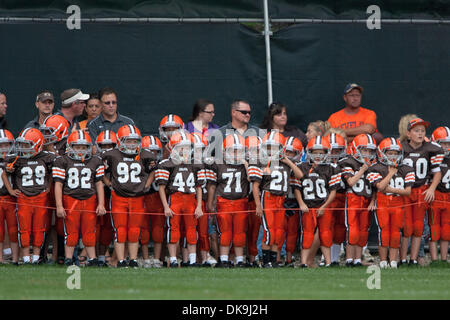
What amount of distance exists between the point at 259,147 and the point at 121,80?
7.96ft

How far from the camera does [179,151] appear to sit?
9.91 m

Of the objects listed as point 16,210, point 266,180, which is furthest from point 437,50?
point 16,210

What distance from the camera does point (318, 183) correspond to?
10.1m

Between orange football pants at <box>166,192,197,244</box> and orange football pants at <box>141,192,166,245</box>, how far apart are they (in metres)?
0.28

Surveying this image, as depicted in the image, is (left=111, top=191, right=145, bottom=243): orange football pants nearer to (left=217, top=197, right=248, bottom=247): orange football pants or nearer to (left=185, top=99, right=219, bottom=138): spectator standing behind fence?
(left=217, top=197, right=248, bottom=247): orange football pants

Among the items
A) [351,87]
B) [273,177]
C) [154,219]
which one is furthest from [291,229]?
[351,87]

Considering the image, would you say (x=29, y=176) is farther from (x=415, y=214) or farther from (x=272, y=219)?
(x=415, y=214)

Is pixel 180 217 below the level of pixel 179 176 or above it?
below

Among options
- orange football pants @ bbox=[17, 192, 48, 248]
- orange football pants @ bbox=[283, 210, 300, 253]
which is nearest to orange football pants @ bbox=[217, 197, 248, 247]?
orange football pants @ bbox=[283, 210, 300, 253]

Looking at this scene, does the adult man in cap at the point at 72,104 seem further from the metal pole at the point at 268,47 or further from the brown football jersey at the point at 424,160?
the brown football jersey at the point at 424,160

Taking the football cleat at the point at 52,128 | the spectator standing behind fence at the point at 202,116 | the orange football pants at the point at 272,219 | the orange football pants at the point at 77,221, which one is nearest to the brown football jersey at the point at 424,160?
the orange football pants at the point at 272,219

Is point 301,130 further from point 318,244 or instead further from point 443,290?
point 443,290

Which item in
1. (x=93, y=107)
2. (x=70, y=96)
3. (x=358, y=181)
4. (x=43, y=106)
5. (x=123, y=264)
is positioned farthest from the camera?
(x=93, y=107)

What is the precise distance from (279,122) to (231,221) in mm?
1435
